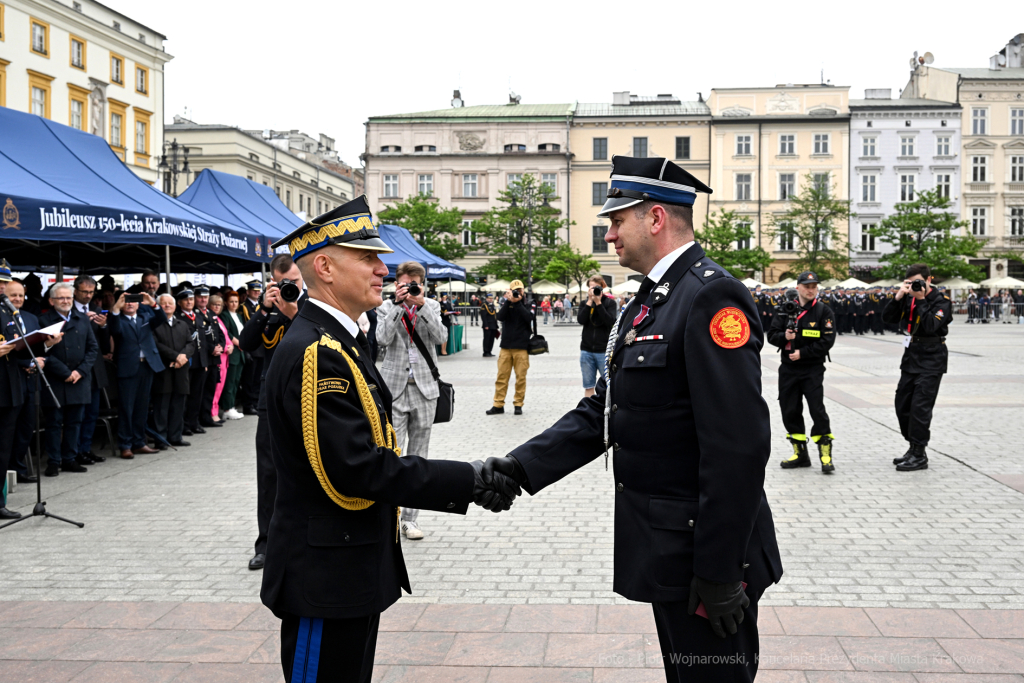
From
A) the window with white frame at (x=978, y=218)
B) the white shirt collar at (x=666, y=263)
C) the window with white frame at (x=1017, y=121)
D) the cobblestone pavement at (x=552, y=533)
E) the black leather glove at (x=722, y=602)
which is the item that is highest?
the window with white frame at (x=1017, y=121)

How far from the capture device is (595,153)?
69.9 m

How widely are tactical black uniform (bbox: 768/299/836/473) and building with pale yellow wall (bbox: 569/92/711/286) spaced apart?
58.9 meters

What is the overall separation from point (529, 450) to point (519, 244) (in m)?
58.5

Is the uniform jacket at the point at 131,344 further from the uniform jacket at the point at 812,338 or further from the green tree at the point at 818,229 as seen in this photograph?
the green tree at the point at 818,229

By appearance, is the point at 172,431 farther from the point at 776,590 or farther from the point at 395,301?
the point at 776,590

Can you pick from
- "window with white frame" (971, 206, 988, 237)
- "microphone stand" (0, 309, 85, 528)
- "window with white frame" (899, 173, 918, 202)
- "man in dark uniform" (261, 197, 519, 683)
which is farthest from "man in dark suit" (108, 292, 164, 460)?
"window with white frame" (971, 206, 988, 237)

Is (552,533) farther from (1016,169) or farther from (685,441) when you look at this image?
(1016,169)

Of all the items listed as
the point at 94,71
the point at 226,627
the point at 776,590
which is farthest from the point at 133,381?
the point at 94,71

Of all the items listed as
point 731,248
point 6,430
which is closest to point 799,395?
point 6,430

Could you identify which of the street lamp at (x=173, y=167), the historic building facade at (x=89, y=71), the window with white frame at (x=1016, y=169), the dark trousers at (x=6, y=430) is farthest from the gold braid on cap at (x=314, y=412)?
the window with white frame at (x=1016, y=169)

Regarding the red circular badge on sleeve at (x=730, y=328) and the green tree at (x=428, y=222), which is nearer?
the red circular badge on sleeve at (x=730, y=328)

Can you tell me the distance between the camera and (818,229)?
201 ft

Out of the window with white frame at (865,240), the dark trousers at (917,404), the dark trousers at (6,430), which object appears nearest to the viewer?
the dark trousers at (6,430)

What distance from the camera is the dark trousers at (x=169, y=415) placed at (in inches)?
431
